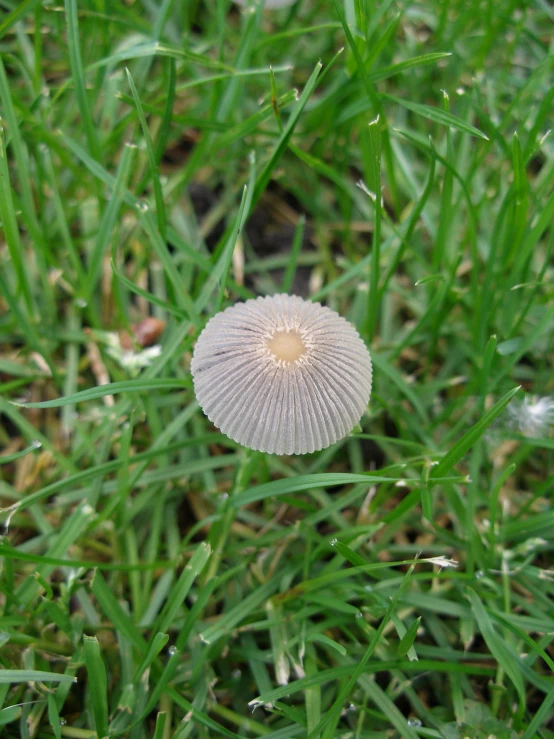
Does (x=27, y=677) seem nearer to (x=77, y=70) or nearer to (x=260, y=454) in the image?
(x=260, y=454)

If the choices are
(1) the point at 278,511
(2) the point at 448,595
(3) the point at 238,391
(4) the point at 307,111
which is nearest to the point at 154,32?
(4) the point at 307,111

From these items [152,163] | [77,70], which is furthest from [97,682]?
[77,70]

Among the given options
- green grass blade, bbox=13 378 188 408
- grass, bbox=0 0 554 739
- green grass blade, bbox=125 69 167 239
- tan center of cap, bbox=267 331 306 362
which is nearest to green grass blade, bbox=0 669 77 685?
grass, bbox=0 0 554 739

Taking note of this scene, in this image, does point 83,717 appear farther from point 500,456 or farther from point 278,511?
point 500,456

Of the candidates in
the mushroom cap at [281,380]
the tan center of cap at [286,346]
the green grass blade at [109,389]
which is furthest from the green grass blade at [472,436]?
the green grass blade at [109,389]

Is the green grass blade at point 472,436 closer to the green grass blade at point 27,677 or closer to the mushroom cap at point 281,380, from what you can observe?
the mushroom cap at point 281,380

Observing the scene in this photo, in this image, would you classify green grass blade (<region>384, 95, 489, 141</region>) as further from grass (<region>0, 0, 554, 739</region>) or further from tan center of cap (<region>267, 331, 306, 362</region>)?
tan center of cap (<region>267, 331, 306, 362</region>)

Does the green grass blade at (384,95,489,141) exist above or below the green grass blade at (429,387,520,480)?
above
